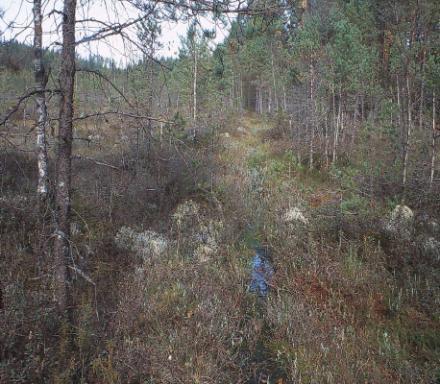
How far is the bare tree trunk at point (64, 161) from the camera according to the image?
10.2ft

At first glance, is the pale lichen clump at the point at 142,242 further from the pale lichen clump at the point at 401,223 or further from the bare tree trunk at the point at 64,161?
the pale lichen clump at the point at 401,223

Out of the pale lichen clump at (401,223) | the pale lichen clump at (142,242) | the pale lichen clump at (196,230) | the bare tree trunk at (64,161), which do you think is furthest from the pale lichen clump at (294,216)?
the bare tree trunk at (64,161)

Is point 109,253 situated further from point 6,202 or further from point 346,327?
point 346,327

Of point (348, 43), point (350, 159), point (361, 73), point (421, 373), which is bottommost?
point (421, 373)

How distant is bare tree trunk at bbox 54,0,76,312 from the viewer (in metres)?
3.10

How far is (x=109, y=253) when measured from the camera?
682 centimetres

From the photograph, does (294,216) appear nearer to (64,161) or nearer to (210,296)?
(210,296)

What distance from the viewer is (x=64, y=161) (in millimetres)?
3314

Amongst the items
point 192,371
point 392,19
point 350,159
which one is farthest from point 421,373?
point 350,159

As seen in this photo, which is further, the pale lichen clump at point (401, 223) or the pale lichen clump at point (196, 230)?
the pale lichen clump at point (196, 230)

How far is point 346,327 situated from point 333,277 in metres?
1.33

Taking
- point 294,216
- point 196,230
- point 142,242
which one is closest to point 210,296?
point 142,242

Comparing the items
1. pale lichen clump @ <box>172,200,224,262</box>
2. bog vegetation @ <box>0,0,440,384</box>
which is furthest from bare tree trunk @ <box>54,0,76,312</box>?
pale lichen clump @ <box>172,200,224,262</box>

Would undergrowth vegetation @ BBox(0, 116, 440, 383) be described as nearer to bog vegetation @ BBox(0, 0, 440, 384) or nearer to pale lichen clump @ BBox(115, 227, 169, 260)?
bog vegetation @ BBox(0, 0, 440, 384)
